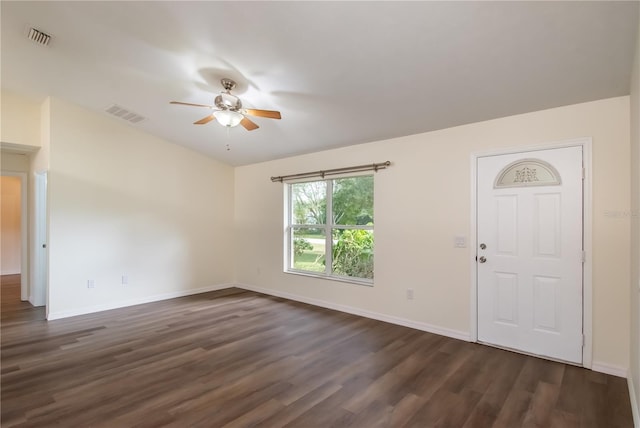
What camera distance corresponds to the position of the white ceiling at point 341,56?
80.2 inches

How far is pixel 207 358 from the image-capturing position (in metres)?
3.02

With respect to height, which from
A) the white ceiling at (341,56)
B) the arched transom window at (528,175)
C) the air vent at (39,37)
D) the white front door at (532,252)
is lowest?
the white front door at (532,252)

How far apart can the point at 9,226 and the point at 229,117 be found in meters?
8.10

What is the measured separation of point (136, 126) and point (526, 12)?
16.3ft

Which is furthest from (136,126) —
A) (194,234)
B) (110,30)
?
(110,30)

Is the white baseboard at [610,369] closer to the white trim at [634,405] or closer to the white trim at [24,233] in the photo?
the white trim at [634,405]

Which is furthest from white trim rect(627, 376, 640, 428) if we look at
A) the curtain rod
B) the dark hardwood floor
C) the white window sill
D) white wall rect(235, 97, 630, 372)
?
the curtain rod

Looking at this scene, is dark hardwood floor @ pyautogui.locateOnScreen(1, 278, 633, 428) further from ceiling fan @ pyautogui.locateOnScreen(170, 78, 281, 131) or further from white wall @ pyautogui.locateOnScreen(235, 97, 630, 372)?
ceiling fan @ pyautogui.locateOnScreen(170, 78, 281, 131)

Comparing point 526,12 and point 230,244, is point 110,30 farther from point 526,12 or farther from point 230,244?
point 230,244

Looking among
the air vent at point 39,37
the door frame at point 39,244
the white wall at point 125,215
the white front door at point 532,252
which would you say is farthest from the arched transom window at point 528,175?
the door frame at point 39,244

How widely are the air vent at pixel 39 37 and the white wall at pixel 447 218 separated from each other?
321 cm

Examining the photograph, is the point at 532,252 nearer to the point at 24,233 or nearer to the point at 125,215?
the point at 125,215

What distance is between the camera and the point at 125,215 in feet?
15.9

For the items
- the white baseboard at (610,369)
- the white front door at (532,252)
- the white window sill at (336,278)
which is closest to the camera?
the white baseboard at (610,369)
